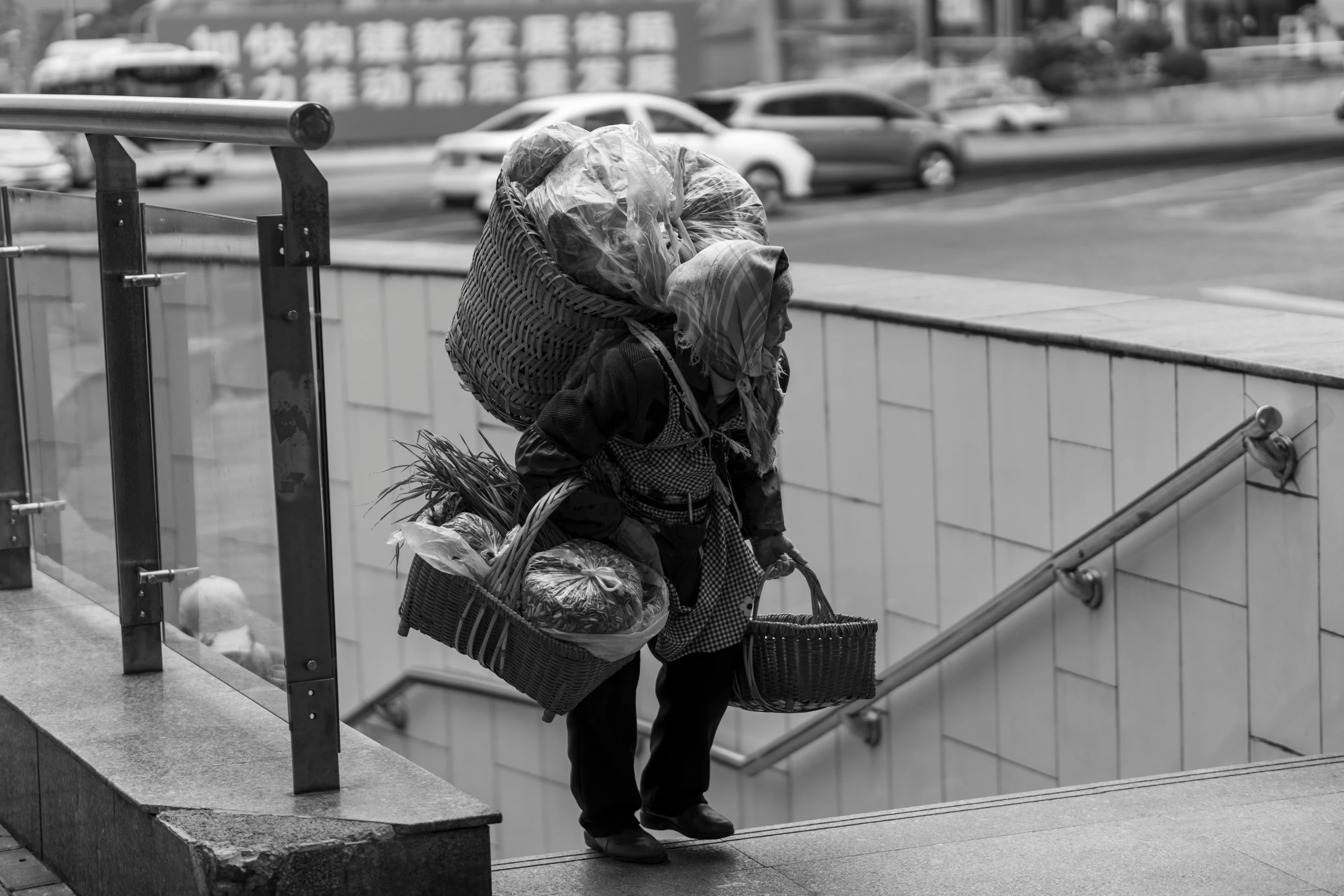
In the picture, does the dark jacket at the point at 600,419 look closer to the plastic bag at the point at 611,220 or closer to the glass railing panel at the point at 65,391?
the plastic bag at the point at 611,220

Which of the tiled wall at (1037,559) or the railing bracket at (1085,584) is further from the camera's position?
the railing bracket at (1085,584)

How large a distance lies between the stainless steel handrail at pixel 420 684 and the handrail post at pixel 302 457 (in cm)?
502

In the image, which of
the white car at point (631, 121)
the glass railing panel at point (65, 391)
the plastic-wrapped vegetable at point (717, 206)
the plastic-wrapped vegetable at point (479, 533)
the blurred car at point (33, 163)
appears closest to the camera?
the plastic-wrapped vegetable at point (479, 533)

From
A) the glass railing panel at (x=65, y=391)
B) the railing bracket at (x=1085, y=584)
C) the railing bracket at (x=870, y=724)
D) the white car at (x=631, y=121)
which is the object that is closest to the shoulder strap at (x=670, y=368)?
the glass railing panel at (x=65, y=391)

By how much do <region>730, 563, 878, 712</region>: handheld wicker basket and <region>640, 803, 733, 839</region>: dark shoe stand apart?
0.84 feet

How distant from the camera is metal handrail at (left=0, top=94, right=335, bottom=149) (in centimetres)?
269

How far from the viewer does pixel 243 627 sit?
132 inches

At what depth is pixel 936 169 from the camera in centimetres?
2105

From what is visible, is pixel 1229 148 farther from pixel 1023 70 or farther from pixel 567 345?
pixel 567 345

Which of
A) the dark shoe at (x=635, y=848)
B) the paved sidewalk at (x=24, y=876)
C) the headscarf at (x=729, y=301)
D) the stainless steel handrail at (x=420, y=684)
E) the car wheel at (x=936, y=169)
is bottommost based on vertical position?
the stainless steel handrail at (x=420, y=684)

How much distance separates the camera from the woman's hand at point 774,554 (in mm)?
3502

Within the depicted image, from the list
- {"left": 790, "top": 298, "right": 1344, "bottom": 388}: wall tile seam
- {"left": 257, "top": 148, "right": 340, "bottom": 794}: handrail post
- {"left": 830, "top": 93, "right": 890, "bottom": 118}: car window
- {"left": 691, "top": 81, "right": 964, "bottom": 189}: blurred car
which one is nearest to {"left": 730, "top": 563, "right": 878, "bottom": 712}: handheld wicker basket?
{"left": 257, "top": 148, "right": 340, "bottom": 794}: handrail post

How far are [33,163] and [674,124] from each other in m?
11.1

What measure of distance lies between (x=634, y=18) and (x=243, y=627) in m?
25.0
